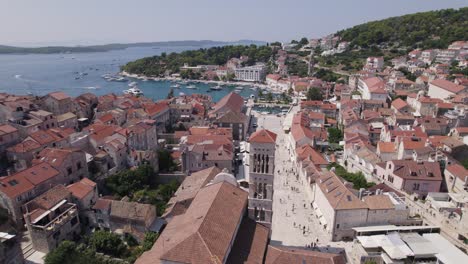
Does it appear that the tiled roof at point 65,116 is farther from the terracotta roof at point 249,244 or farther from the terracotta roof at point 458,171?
the terracotta roof at point 458,171

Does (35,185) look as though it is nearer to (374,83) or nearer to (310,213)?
(310,213)

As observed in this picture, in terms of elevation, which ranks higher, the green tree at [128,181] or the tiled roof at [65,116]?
the tiled roof at [65,116]

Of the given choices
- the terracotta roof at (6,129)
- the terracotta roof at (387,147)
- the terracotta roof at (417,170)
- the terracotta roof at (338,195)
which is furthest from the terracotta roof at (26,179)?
the terracotta roof at (387,147)

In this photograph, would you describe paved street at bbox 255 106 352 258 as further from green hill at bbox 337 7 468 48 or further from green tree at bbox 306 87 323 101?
green hill at bbox 337 7 468 48

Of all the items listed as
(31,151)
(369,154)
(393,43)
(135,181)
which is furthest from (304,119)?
(393,43)

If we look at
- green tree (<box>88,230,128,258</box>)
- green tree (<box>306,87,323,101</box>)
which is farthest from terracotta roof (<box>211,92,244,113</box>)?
green tree (<box>88,230,128,258</box>)

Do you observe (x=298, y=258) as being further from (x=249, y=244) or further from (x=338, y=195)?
(x=338, y=195)

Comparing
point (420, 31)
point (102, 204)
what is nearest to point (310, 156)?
point (102, 204)

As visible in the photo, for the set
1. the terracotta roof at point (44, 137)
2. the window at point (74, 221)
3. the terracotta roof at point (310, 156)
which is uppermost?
the terracotta roof at point (44, 137)
